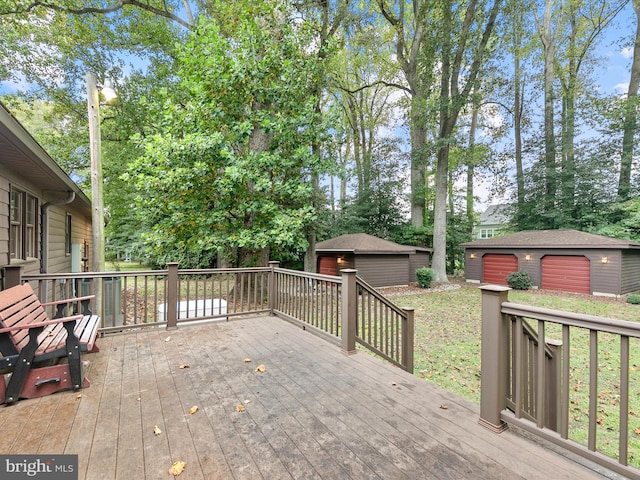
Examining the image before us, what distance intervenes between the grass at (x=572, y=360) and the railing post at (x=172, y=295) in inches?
152

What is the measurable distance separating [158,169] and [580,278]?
630 inches

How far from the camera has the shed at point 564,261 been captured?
1191 cm

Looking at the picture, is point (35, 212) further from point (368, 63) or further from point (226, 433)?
point (368, 63)

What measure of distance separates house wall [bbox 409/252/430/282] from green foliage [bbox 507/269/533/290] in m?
4.07

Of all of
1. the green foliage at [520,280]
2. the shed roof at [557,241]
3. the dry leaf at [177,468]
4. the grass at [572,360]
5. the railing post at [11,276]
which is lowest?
the grass at [572,360]

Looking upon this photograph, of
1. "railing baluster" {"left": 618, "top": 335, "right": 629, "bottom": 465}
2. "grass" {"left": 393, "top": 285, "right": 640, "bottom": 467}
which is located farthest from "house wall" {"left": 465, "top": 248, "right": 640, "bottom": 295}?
"railing baluster" {"left": 618, "top": 335, "right": 629, "bottom": 465}

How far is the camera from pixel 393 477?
5.40ft

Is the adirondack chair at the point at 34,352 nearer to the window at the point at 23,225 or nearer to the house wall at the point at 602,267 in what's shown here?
the window at the point at 23,225

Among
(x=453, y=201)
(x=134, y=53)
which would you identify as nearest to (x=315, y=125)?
(x=134, y=53)

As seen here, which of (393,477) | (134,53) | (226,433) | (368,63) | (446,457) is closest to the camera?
(393,477)

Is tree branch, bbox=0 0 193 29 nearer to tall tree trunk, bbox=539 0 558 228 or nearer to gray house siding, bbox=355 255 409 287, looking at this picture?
gray house siding, bbox=355 255 409 287

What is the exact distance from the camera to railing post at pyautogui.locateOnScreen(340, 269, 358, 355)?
3.52 m

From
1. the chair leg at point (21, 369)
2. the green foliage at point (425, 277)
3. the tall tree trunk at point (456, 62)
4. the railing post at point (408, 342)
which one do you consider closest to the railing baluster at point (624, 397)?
the railing post at point (408, 342)

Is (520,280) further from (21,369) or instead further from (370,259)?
(21,369)
